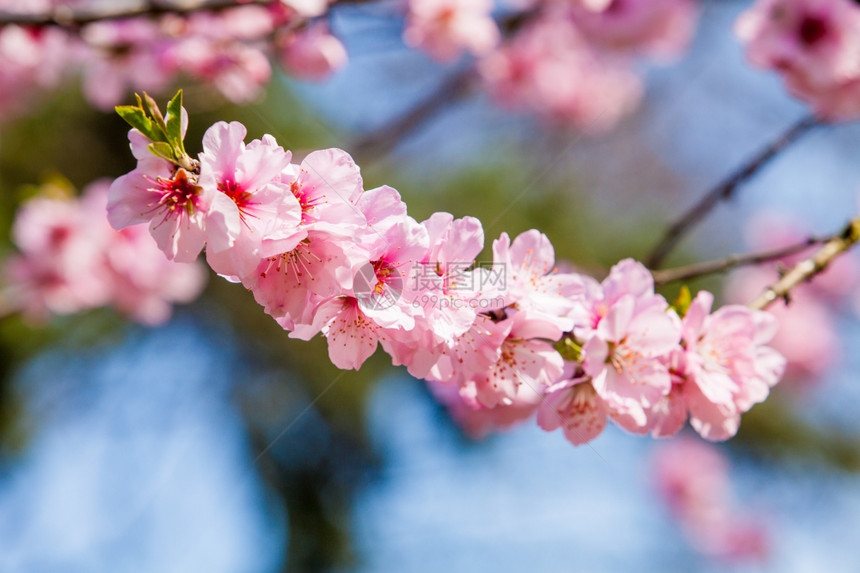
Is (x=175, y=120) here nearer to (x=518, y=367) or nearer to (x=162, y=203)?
(x=162, y=203)

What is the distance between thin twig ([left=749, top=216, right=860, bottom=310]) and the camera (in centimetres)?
96

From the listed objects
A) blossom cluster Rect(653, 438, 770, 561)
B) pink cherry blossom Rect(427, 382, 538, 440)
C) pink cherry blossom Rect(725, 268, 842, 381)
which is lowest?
blossom cluster Rect(653, 438, 770, 561)

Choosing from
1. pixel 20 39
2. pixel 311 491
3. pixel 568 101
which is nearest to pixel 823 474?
pixel 568 101

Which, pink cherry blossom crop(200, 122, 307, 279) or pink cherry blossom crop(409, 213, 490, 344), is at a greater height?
pink cherry blossom crop(200, 122, 307, 279)

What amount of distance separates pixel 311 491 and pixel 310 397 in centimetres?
69

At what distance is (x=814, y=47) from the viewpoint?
1.42 metres

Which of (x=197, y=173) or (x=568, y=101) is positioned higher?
(x=197, y=173)

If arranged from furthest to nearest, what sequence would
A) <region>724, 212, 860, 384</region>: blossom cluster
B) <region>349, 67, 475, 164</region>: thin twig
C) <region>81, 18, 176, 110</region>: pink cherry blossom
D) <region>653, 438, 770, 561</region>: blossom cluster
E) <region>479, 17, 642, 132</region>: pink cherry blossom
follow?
<region>653, 438, 770, 561</region>: blossom cluster, <region>724, 212, 860, 384</region>: blossom cluster, <region>479, 17, 642, 132</region>: pink cherry blossom, <region>349, 67, 475, 164</region>: thin twig, <region>81, 18, 176, 110</region>: pink cherry blossom

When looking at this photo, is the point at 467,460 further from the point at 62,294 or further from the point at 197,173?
the point at 197,173

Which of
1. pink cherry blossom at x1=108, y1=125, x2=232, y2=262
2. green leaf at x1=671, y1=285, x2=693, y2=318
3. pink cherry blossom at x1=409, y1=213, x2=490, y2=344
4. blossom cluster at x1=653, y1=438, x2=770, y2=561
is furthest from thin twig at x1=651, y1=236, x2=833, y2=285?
blossom cluster at x1=653, y1=438, x2=770, y2=561

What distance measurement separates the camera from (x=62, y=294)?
217cm

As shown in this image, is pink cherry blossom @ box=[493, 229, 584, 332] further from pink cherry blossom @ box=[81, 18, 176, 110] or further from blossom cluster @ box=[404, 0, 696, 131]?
pink cherry blossom @ box=[81, 18, 176, 110]

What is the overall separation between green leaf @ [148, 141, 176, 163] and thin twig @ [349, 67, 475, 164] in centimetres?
149

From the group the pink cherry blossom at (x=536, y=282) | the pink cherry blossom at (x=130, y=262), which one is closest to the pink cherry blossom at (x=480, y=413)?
the pink cherry blossom at (x=536, y=282)
